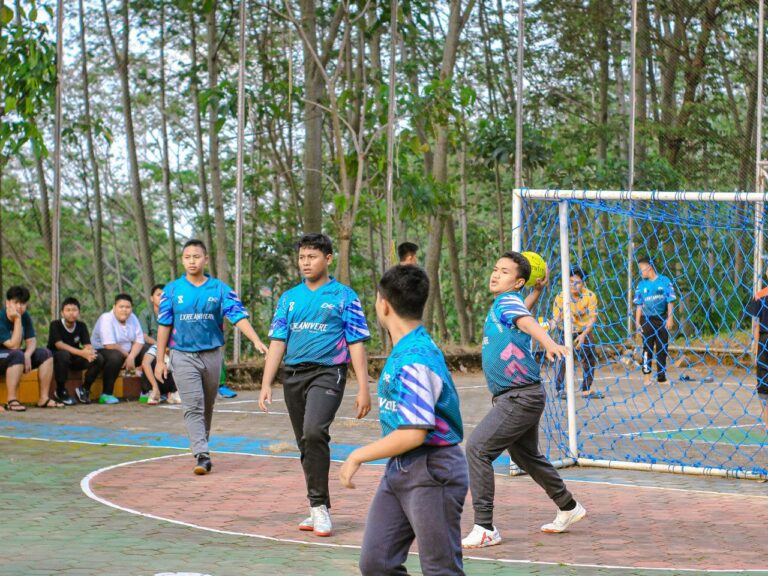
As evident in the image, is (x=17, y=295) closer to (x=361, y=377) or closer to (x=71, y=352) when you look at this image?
(x=71, y=352)

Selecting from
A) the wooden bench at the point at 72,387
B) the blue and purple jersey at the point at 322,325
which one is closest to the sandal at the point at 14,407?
the wooden bench at the point at 72,387

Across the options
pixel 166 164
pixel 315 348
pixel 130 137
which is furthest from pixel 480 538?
pixel 166 164

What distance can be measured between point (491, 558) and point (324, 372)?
1.57 m

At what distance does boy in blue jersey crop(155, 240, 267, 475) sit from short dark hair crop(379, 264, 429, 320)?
480cm

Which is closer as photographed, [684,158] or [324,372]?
[324,372]

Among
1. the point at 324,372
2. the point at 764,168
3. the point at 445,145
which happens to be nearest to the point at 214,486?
the point at 324,372

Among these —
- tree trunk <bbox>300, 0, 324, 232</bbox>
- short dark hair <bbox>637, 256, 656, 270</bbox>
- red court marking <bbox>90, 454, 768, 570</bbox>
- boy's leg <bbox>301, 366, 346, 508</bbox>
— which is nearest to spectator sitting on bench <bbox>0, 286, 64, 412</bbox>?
red court marking <bbox>90, 454, 768, 570</bbox>

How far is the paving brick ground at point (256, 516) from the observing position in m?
6.17

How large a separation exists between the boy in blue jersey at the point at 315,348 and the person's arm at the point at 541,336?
1.00 meters

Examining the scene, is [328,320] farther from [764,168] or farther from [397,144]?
[764,168]

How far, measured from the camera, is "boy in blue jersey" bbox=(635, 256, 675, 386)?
16.3 metres

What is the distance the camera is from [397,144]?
708 inches

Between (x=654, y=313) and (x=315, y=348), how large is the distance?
1029 cm

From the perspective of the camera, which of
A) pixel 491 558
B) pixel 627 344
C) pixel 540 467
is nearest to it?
pixel 491 558
